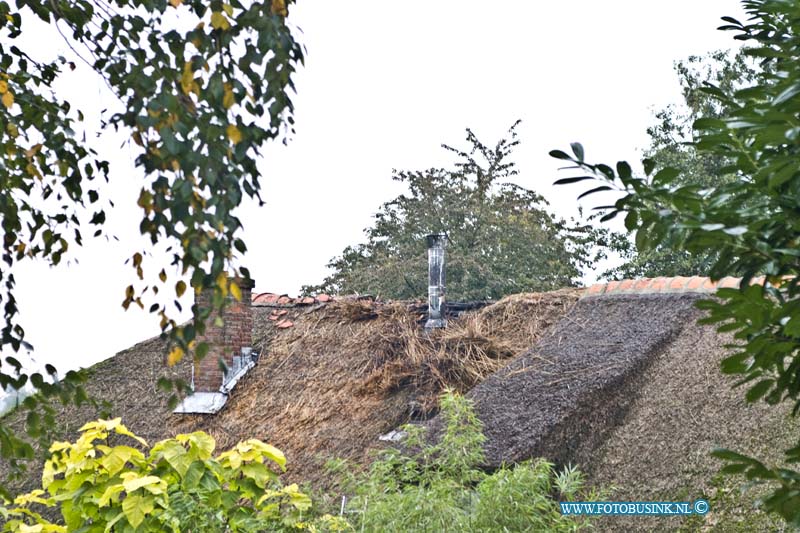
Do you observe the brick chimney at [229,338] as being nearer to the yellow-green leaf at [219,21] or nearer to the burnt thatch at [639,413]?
the burnt thatch at [639,413]

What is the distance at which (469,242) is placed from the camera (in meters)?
22.9

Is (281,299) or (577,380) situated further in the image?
(281,299)

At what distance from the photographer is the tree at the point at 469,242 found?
21.8 meters

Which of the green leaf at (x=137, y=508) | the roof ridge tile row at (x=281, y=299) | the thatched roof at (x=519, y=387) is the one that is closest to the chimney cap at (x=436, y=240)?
the thatched roof at (x=519, y=387)

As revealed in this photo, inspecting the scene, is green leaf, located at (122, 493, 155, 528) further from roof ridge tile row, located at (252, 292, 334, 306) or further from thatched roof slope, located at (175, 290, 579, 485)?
roof ridge tile row, located at (252, 292, 334, 306)

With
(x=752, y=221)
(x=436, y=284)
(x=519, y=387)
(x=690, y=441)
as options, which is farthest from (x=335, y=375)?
(x=752, y=221)

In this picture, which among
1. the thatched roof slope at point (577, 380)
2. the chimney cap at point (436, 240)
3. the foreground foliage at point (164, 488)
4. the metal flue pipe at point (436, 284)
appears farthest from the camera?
the chimney cap at point (436, 240)

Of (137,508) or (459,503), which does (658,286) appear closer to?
(459,503)

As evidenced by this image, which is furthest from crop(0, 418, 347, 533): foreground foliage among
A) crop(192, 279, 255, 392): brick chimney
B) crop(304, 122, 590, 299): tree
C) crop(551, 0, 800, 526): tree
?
crop(304, 122, 590, 299): tree

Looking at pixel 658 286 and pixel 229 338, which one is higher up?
pixel 229 338

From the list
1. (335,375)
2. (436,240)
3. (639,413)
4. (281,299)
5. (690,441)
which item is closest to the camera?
(690,441)

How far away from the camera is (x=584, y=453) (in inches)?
293

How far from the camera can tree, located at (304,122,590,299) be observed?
71.4ft

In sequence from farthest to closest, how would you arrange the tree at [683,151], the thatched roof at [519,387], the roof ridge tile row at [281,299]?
the tree at [683,151]
the roof ridge tile row at [281,299]
the thatched roof at [519,387]
